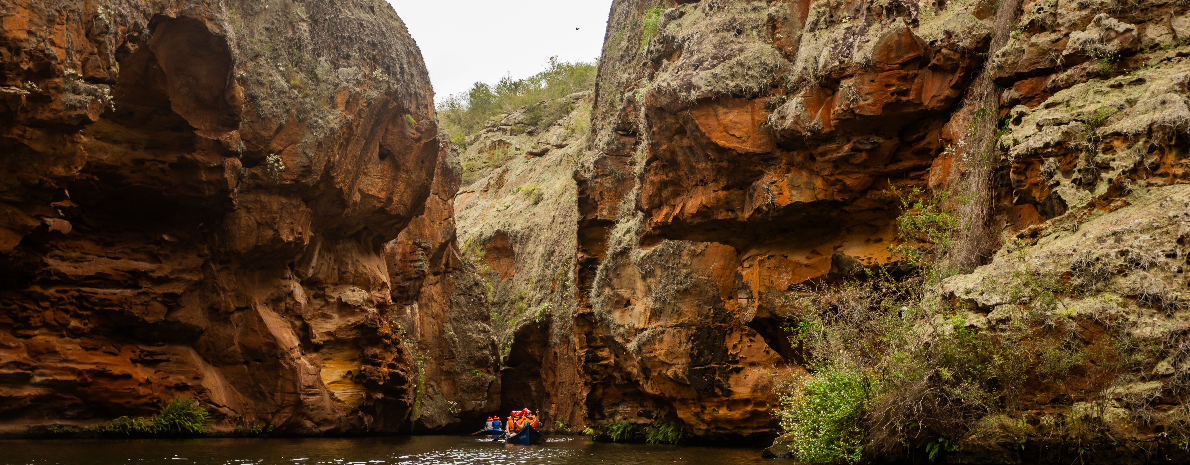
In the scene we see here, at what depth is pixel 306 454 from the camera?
1844 cm

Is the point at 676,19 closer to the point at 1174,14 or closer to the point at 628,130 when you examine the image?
the point at 628,130

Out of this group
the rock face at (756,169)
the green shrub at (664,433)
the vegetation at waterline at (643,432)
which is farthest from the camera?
the vegetation at waterline at (643,432)

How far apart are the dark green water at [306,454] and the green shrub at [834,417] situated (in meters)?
4.12

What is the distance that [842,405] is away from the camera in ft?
40.5

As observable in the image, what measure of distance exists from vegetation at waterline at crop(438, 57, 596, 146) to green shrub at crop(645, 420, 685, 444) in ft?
105

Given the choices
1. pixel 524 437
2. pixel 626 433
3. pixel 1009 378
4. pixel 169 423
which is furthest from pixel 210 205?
pixel 1009 378

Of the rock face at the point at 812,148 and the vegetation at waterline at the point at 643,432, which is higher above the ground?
the rock face at the point at 812,148

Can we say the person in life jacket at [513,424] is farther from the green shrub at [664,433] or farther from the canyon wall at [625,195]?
the green shrub at [664,433]

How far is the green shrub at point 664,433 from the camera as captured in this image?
26.7m

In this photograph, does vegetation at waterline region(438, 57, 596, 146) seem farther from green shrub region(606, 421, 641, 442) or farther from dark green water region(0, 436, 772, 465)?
dark green water region(0, 436, 772, 465)

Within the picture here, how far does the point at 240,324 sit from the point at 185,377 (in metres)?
2.35

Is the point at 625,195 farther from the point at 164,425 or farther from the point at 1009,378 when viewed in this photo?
the point at 1009,378

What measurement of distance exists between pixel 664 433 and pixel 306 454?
12556mm

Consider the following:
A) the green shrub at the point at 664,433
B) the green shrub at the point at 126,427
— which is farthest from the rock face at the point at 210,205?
the green shrub at the point at 664,433
